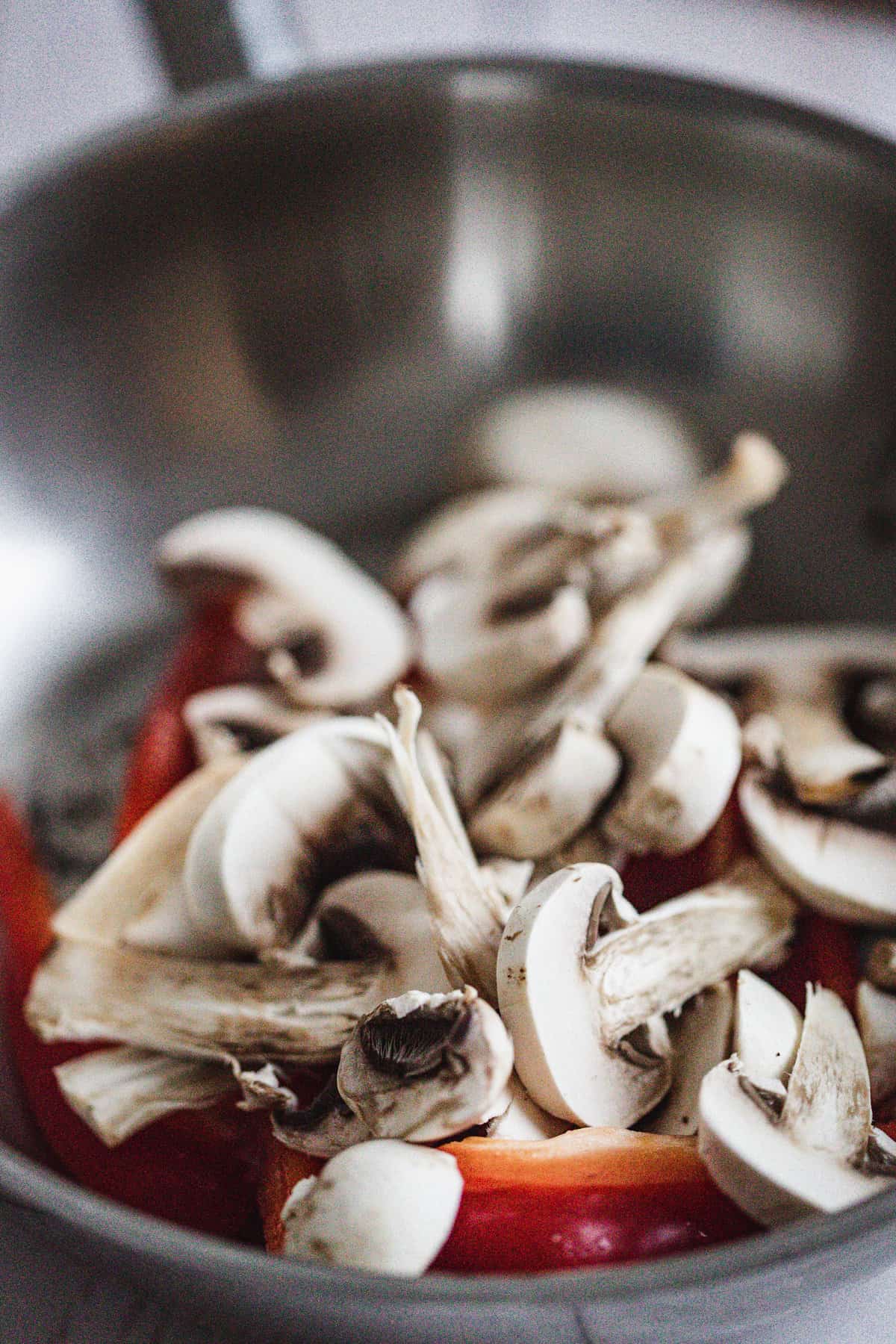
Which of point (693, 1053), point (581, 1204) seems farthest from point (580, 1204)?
point (693, 1053)

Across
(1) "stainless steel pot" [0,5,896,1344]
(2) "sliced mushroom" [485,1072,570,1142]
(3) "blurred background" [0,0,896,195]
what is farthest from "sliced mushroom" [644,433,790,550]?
(3) "blurred background" [0,0,896,195]

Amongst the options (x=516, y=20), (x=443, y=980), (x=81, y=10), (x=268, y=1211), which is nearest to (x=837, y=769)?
(x=443, y=980)

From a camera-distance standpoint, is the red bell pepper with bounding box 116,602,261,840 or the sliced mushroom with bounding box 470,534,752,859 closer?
the sliced mushroom with bounding box 470,534,752,859

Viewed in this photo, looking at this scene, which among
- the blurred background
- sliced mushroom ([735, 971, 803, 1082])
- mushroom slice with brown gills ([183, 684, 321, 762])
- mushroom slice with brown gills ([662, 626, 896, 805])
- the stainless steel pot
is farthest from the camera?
the blurred background

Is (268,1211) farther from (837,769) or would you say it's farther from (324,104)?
(324,104)

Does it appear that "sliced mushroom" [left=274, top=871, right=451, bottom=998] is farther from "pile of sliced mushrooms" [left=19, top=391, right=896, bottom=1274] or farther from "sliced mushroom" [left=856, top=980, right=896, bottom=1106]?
"sliced mushroom" [left=856, top=980, right=896, bottom=1106]

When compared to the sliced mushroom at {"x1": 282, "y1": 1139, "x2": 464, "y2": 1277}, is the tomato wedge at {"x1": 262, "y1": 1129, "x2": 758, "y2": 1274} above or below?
below

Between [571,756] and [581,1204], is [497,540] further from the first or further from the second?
[581,1204]

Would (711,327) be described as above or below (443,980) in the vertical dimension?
above
